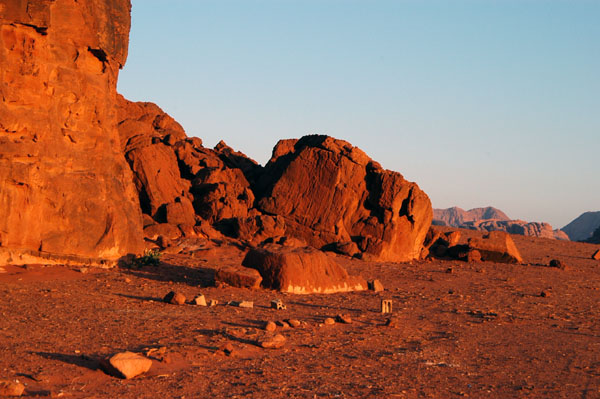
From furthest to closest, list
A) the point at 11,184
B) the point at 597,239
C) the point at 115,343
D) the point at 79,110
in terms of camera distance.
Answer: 1. the point at 597,239
2. the point at 79,110
3. the point at 11,184
4. the point at 115,343

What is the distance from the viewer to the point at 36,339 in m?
7.59

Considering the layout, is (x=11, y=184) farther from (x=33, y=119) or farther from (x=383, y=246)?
(x=383, y=246)

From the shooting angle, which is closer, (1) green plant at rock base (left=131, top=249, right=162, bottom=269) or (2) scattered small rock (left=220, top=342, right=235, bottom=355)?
(2) scattered small rock (left=220, top=342, right=235, bottom=355)

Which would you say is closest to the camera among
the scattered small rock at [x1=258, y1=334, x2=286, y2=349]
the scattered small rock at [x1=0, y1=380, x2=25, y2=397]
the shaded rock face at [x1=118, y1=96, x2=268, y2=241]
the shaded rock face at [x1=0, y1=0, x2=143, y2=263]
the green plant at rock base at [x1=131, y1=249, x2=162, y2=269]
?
the scattered small rock at [x1=0, y1=380, x2=25, y2=397]

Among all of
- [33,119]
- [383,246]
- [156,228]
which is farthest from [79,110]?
[383,246]

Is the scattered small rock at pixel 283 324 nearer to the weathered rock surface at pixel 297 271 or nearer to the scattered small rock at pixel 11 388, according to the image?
the weathered rock surface at pixel 297 271

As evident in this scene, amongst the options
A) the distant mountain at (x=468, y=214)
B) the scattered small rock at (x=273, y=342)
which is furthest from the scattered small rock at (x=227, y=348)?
the distant mountain at (x=468, y=214)

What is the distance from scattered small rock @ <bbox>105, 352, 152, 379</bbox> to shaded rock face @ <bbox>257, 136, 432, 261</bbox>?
1647 cm

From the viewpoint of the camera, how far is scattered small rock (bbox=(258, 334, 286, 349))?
25.7 ft

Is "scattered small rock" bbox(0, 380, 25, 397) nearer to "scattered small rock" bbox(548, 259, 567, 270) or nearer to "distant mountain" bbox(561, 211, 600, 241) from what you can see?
"scattered small rock" bbox(548, 259, 567, 270)

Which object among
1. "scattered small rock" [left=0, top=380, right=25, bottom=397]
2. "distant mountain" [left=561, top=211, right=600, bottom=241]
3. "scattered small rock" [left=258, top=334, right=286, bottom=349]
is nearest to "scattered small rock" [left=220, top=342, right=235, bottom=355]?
"scattered small rock" [left=258, top=334, right=286, bottom=349]

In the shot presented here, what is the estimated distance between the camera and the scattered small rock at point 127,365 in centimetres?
616

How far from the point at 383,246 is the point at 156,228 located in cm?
870

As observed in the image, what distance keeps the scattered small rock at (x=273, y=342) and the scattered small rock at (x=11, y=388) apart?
320 centimetres
